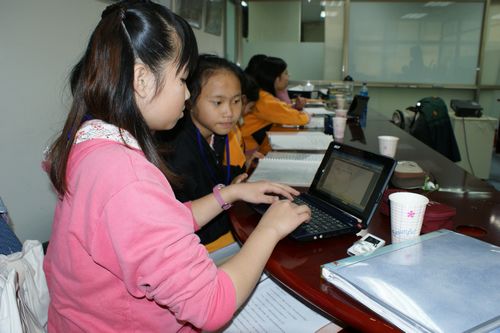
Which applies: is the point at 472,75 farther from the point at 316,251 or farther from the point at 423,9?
the point at 316,251

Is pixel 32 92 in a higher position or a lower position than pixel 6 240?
higher

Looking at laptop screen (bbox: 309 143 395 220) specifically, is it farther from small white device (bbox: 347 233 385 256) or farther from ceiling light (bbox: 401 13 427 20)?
ceiling light (bbox: 401 13 427 20)

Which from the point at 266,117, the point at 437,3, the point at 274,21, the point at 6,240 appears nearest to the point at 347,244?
the point at 6,240

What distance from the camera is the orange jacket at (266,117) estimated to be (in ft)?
8.13

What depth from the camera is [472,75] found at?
573 centimetres

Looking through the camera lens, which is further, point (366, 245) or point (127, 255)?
point (366, 245)

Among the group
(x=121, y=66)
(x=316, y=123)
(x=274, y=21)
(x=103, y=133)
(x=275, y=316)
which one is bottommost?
(x=275, y=316)

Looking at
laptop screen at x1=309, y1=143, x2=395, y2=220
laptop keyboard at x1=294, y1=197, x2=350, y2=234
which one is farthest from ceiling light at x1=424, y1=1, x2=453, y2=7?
laptop keyboard at x1=294, y1=197, x2=350, y2=234

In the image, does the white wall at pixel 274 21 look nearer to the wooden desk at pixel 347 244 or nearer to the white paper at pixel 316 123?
the white paper at pixel 316 123

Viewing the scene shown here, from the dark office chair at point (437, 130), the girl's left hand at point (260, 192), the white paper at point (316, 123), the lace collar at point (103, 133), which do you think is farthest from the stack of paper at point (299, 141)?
the dark office chair at point (437, 130)

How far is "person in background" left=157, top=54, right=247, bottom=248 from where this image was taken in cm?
141

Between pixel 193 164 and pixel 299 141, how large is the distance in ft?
2.30

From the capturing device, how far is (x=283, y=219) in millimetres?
797

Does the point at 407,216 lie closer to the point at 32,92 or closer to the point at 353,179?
the point at 353,179
